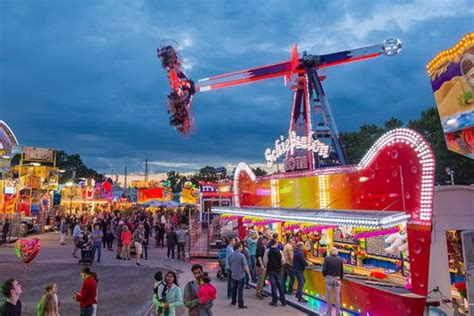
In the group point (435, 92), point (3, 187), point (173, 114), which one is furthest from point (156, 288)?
point (3, 187)

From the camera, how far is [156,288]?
22.2 feet

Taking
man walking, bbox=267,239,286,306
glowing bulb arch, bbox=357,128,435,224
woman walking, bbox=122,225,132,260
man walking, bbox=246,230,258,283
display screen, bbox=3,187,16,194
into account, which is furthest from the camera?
display screen, bbox=3,187,16,194

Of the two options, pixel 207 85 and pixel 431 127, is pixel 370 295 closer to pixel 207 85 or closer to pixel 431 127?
pixel 207 85

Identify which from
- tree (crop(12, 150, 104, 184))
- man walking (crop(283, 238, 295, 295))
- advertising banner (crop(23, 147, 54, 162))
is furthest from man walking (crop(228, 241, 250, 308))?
tree (crop(12, 150, 104, 184))

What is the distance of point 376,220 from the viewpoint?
741cm

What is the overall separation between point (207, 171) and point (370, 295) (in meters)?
90.7

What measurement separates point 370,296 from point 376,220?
2.17 m

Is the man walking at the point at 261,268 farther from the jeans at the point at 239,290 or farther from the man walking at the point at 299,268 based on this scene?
the jeans at the point at 239,290

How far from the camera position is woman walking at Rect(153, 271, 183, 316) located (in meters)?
6.52

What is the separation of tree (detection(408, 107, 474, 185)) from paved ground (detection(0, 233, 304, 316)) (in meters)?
23.3

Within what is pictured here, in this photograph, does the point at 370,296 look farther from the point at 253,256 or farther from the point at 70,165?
the point at 70,165

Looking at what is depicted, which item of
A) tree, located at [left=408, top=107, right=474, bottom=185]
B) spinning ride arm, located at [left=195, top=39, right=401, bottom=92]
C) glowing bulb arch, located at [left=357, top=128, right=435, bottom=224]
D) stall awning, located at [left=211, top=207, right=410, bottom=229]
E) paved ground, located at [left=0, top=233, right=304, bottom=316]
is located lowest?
paved ground, located at [left=0, top=233, right=304, bottom=316]

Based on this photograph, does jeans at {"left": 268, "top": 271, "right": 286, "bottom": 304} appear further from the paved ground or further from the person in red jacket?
the person in red jacket

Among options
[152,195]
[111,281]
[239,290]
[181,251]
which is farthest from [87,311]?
[152,195]
